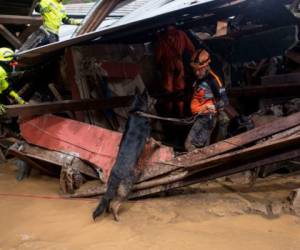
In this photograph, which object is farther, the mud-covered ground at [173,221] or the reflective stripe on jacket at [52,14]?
the reflective stripe on jacket at [52,14]

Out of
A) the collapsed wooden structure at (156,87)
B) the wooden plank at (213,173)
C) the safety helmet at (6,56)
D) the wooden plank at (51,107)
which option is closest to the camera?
the wooden plank at (213,173)

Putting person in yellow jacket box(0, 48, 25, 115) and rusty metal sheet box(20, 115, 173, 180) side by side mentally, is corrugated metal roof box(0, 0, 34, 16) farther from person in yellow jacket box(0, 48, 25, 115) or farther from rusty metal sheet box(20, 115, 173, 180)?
rusty metal sheet box(20, 115, 173, 180)

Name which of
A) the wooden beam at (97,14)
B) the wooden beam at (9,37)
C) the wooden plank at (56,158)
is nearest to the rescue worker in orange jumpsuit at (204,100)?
the wooden beam at (97,14)

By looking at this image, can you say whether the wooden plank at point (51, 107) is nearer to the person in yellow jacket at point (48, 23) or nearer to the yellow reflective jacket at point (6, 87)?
the yellow reflective jacket at point (6, 87)

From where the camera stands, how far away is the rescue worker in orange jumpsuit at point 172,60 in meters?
7.42

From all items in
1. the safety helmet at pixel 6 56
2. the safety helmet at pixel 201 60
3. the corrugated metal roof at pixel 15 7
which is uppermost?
the corrugated metal roof at pixel 15 7

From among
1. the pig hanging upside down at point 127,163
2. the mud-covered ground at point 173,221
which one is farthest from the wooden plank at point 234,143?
the mud-covered ground at point 173,221

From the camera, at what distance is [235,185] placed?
5.46m

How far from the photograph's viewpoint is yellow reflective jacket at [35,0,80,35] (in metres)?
7.73

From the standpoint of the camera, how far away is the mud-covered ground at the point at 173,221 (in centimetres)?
411

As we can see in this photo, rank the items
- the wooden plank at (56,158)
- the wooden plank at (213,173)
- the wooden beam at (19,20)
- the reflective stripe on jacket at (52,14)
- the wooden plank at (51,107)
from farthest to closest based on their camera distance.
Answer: the wooden beam at (19,20) < the reflective stripe on jacket at (52,14) < the wooden plank at (51,107) < the wooden plank at (56,158) < the wooden plank at (213,173)

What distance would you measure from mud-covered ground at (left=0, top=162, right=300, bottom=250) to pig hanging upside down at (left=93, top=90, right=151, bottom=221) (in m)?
0.17

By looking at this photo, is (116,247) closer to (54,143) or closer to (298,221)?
(298,221)

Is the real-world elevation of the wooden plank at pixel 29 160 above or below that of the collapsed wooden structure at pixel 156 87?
below
